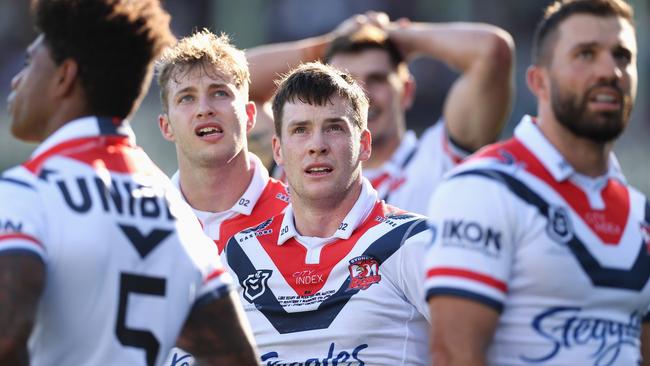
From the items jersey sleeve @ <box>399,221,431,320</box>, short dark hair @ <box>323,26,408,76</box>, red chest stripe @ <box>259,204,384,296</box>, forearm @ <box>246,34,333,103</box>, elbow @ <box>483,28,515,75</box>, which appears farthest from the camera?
short dark hair @ <box>323,26,408,76</box>

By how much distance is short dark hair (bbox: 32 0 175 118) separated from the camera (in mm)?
3910

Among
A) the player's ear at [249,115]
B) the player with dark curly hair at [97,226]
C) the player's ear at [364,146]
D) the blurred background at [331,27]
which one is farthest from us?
the blurred background at [331,27]

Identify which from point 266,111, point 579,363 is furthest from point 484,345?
point 266,111

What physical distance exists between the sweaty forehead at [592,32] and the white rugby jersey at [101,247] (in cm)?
142

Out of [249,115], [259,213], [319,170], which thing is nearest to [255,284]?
[319,170]

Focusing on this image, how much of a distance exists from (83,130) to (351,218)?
159cm

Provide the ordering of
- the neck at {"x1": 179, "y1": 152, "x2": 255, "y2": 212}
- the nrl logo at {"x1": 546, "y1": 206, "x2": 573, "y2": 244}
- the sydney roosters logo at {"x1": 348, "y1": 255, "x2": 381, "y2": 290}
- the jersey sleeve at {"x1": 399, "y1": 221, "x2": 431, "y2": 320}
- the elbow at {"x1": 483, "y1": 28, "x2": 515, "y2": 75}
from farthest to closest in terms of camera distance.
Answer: the elbow at {"x1": 483, "y1": 28, "x2": 515, "y2": 75} → the neck at {"x1": 179, "y1": 152, "x2": 255, "y2": 212} → the sydney roosters logo at {"x1": 348, "y1": 255, "x2": 381, "y2": 290} → the jersey sleeve at {"x1": 399, "y1": 221, "x2": 431, "y2": 320} → the nrl logo at {"x1": 546, "y1": 206, "x2": 573, "y2": 244}

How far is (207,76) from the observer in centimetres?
571

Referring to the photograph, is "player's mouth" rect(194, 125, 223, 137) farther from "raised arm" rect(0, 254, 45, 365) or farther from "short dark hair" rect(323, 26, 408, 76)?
"short dark hair" rect(323, 26, 408, 76)

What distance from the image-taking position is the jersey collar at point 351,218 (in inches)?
204

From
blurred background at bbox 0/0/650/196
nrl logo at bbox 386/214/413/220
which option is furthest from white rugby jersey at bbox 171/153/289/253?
blurred background at bbox 0/0/650/196

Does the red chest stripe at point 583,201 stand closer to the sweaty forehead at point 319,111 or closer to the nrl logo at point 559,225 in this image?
the nrl logo at point 559,225

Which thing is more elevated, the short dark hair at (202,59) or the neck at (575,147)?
the short dark hair at (202,59)

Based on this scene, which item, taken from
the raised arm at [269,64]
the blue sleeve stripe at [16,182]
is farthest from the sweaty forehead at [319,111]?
the raised arm at [269,64]
